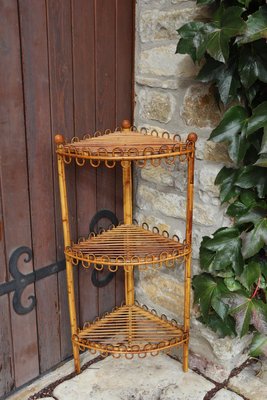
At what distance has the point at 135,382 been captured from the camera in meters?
1.85

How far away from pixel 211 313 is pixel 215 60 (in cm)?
93

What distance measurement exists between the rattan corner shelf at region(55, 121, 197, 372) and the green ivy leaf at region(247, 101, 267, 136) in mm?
230

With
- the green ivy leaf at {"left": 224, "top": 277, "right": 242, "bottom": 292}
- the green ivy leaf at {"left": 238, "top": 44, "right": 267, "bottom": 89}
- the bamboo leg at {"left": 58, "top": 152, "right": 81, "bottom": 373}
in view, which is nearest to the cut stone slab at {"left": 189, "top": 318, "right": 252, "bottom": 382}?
the green ivy leaf at {"left": 224, "top": 277, "right": 242, "bottom": 292}

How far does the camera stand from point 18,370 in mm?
1802

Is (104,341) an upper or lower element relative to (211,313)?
lower

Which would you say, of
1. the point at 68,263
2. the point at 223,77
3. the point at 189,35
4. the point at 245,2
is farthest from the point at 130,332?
the point at 245,2

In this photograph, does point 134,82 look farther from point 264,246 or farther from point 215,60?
point 264,246

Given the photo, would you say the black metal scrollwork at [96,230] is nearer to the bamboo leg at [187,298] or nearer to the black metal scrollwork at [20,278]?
the black metal scrollwork at [20,278]

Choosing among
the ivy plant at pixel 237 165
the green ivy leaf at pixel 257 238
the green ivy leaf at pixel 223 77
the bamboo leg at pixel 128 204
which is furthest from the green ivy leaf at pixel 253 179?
the bamboo leg at pixel 128 204

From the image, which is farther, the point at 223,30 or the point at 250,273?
the point at 250,273

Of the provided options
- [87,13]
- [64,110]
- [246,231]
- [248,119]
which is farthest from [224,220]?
[87,13]

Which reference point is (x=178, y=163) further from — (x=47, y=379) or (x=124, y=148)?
(x=47, y=379)

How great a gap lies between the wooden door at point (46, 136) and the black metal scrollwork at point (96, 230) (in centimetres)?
3

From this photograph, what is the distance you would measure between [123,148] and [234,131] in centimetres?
37
